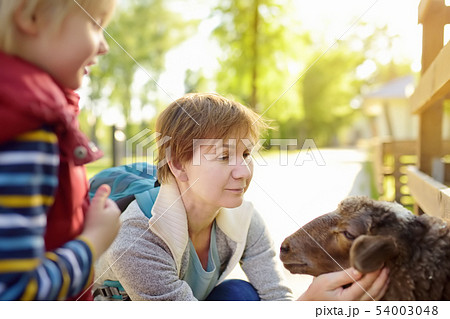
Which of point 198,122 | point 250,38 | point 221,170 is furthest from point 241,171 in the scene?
point 250,38

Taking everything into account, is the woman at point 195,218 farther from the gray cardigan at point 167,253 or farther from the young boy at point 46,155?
the young boy at point 46,155

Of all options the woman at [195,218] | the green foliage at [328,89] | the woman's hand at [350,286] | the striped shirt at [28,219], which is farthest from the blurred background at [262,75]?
the green foliage at [328,89]

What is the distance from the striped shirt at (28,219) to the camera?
0.91 meters

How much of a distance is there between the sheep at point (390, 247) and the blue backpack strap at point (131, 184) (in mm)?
701

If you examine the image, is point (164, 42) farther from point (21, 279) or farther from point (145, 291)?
point (21, 279)

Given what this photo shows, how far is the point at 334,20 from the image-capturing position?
3.82 m

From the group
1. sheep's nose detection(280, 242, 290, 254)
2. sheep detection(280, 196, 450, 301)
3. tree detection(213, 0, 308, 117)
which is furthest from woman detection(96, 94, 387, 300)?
tree detection(213, 0, 308, 117)

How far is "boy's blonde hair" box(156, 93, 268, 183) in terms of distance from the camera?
6.13 ft

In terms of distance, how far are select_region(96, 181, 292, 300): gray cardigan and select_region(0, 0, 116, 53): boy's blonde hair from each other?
93 centimetres

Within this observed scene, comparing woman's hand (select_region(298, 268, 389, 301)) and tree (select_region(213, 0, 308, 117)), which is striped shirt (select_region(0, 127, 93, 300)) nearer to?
woman's hand (select_region(298, 268, 389, 301))
